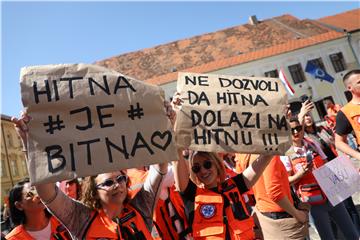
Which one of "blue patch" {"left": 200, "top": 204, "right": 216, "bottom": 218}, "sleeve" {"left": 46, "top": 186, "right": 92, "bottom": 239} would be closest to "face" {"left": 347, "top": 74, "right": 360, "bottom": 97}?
"blue patch" {"left": 200, "top": 204, "right": 216, "bottom": 218}

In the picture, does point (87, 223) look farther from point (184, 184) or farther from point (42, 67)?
point (42, 67)

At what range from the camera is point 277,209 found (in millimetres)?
3229

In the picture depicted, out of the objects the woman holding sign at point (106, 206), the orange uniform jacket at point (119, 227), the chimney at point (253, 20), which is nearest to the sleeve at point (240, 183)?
the woman holding sign at point (106, 206)

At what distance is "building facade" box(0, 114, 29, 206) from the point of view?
36.5 meters

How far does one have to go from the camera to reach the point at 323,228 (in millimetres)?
3768

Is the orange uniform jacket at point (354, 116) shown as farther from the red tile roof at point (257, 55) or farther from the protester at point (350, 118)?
the red tile roof at point (257, 55)

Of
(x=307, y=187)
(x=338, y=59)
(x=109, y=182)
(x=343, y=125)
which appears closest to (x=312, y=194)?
(x=307, y=187)

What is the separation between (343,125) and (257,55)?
2904cm

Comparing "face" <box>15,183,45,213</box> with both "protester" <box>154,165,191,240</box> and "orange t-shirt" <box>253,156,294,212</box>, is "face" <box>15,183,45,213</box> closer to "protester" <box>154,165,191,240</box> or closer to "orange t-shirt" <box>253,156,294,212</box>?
"protester" <box>154,165,191,240</box>

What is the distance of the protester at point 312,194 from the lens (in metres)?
3.72

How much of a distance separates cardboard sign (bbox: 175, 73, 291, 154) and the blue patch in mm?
370

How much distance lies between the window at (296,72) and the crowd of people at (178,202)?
97.2 feet

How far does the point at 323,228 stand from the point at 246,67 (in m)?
28.6

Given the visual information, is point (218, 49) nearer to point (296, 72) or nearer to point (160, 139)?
point (296, 72)
